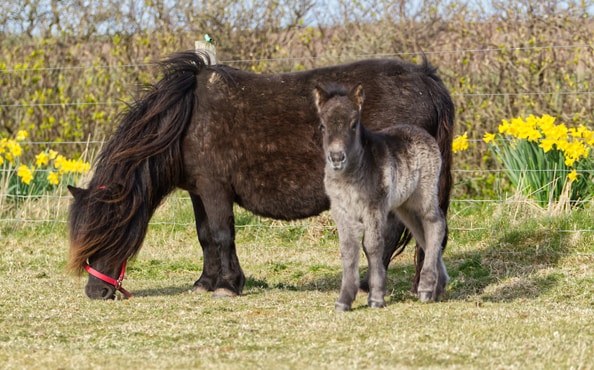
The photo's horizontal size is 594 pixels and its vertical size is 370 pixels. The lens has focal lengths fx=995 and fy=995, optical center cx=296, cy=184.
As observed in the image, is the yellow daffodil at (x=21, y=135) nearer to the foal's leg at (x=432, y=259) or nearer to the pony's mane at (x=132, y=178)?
the pony's mane at (x=132, y=178)

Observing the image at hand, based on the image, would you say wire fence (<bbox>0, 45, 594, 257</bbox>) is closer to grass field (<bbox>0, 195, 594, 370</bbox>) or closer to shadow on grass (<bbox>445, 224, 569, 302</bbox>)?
grass field (<bbox>0, 195, 594, 370</bbox>)

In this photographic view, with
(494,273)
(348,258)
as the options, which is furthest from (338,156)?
(494,273)

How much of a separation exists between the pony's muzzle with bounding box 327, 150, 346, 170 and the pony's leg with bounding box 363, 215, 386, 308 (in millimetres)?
564

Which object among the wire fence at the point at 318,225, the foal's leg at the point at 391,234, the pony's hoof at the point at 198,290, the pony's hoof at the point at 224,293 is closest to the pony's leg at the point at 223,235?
the pony's hoof at the point at 224,293

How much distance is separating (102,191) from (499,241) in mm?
3654

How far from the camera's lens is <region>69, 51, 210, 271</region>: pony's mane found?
7.19m

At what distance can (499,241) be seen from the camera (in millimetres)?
8906

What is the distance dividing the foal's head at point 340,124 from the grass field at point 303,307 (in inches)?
38.7

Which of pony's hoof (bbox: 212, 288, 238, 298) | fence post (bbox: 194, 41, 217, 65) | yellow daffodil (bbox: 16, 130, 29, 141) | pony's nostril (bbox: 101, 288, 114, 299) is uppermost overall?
fence post (bbox: 194, 41, 217, 65)

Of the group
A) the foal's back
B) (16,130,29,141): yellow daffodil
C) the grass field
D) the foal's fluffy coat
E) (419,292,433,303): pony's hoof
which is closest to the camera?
the grass field

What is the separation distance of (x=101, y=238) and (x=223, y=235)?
884mm

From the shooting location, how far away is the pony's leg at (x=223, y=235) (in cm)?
734

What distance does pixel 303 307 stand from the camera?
6660 mm

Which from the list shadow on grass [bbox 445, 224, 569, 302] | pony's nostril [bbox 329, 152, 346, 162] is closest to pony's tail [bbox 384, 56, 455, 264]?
shadow on grass [bbox 445, 224, 569, 302]
